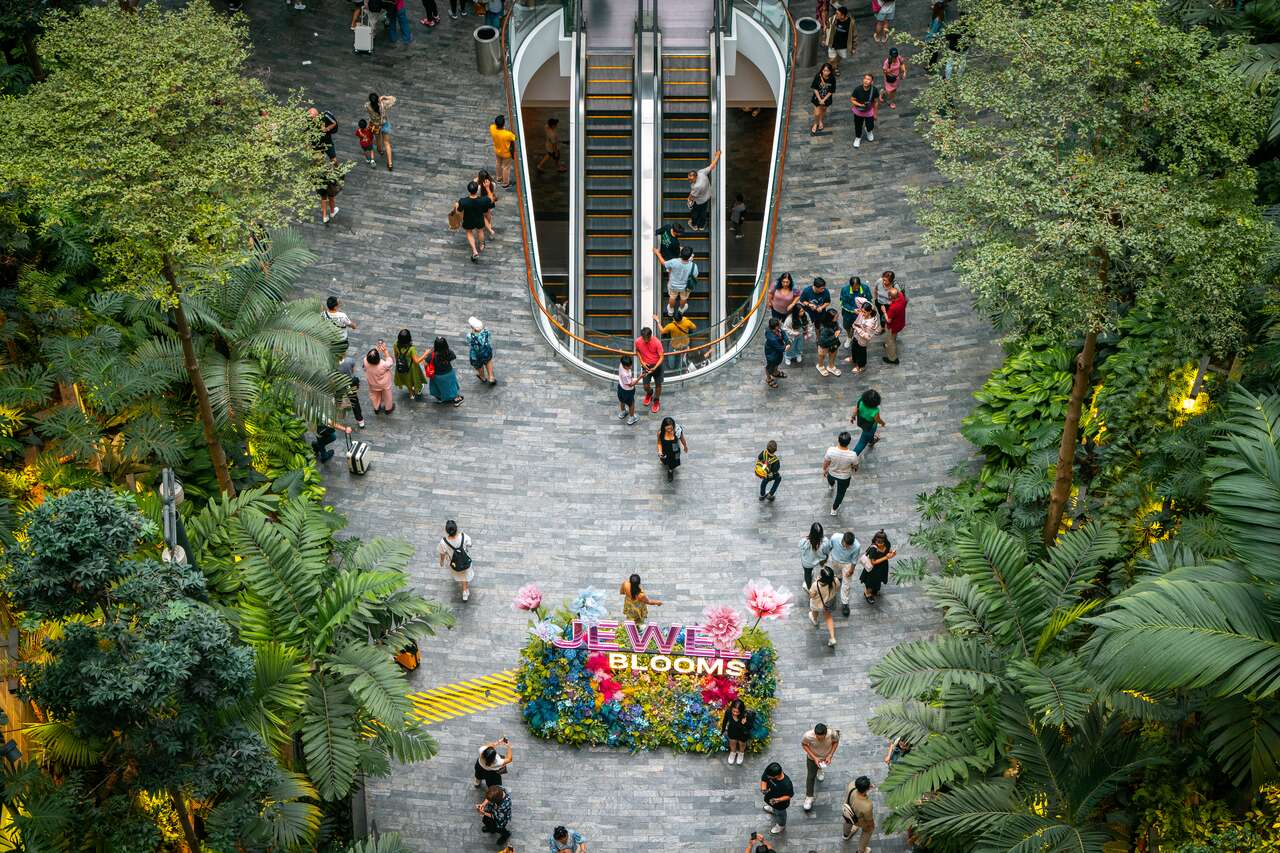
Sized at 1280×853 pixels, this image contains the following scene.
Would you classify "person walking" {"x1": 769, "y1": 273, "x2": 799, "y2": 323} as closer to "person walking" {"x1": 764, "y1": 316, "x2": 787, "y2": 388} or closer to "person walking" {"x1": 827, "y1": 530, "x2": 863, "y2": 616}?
"person walking" {"x1": 764, "y1": 316, "x2": 787, "y2": 388}

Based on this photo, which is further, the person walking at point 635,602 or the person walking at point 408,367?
the person walking at point 408,367

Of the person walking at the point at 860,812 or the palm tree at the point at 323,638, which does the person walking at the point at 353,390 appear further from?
the person walking at the point at 860,812

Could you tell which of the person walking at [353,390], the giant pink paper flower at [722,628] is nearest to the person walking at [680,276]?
the person walking at [353,390]

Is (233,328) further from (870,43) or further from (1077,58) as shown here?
(870,43)

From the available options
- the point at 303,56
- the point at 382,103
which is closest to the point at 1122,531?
the point at 382,103

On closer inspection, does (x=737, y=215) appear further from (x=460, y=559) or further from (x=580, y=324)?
(x=460, y=559)

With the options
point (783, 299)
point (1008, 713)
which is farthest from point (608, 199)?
point (1008, 713)
